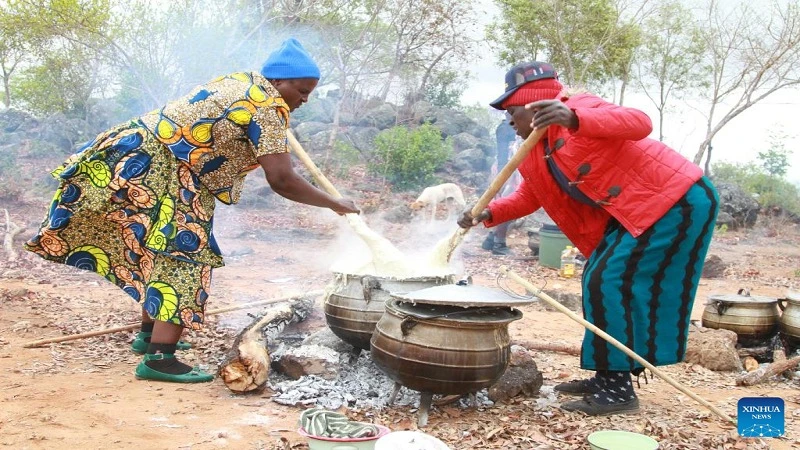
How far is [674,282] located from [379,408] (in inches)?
65.9

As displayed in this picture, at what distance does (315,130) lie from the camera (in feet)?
72.7

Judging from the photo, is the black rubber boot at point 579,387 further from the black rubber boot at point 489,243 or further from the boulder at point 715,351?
the black rubber boot at point 489,243

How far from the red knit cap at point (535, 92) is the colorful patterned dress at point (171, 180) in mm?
1240

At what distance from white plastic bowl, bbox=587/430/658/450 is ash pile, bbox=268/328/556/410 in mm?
729

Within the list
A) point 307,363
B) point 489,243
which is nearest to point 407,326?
point 307,363

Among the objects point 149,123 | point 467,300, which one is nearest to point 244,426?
point 467,300

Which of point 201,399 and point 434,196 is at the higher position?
point 434,196

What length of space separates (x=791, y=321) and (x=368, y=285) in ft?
11.0

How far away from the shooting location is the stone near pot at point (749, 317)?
4941mm

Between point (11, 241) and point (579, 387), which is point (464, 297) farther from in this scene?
point (11, 241)

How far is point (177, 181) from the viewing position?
3.44 metres

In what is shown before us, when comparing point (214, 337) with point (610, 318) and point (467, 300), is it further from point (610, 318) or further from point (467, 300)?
point (610, 318)

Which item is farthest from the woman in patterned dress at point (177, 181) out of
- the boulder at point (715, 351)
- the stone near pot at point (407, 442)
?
the boulder at point (715, 351)

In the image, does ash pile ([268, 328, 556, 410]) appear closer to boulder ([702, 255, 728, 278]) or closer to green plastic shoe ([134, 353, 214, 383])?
green plastic shoe ([134, 353, 214, 383])
